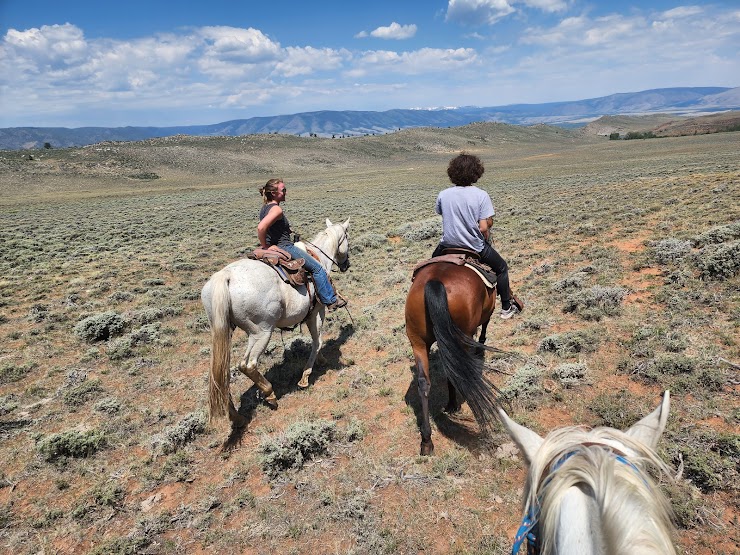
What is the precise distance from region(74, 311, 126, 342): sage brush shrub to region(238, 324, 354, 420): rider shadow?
416 cm

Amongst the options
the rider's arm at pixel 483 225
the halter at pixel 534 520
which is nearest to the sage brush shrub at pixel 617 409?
the rider's arm at pixel 483 225

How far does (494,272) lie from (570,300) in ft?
10.3

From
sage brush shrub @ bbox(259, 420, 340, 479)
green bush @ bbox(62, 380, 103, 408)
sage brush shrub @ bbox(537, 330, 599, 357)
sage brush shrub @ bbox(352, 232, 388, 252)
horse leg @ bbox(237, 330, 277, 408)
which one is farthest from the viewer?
sage brush shrub @ bbox(352, 232, 388, 252)

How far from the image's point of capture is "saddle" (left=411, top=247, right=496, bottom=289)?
4.39 meters

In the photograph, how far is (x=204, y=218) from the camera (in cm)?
2639

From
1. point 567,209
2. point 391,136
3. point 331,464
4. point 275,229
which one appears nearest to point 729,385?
point 331,464

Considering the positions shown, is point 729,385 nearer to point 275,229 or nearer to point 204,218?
point 275,229

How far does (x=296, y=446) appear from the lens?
175 inches

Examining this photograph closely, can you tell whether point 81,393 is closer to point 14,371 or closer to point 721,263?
point 14,371

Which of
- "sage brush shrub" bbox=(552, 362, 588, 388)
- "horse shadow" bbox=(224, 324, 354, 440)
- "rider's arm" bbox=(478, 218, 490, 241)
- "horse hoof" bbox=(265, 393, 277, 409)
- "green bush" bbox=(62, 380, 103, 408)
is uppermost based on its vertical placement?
"rider's arm" bbox=(478, 218, 490, 241)

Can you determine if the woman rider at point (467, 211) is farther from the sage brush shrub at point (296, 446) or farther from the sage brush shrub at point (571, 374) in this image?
the sage brush shrub at point (296, 446)

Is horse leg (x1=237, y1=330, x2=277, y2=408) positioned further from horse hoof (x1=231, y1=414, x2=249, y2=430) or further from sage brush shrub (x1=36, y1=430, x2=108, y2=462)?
sage brush shrub (x1=36, y1=430, x2=108, y2=462)

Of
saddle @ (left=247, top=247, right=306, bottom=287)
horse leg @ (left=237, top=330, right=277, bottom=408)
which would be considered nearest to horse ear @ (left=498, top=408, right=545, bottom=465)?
horse leg @ (left=237, top=330, right=277, bottom=408)

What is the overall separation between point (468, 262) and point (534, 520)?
319 cm
